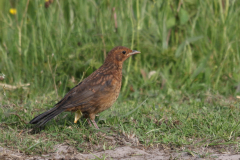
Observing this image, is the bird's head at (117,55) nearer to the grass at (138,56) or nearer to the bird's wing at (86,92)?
the bird's wing at (86,92)

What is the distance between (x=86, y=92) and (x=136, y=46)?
2431mm

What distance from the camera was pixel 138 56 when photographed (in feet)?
22.6

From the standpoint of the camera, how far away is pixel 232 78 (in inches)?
264

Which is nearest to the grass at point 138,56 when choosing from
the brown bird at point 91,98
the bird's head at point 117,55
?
the brown bird at point 91,98

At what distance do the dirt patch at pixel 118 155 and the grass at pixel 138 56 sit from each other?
2.93 feet

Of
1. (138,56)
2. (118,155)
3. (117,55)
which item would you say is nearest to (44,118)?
(118,155)

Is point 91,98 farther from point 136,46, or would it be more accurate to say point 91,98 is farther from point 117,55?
point 136,46

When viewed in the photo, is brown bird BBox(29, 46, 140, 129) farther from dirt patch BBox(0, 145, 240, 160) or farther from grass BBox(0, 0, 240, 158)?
dirt patch BBox(0, 145, 240, 160)

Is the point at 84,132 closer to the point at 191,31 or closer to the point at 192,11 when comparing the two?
the point at 191,31

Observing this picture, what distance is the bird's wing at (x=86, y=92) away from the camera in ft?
15.0

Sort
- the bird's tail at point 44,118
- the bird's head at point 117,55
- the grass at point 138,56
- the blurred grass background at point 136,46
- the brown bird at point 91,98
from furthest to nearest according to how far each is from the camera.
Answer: the blurred grass background at point 136,46
the grass at point 138,56
the bird's head at point 117,55
the brown bird at point 91,98
the bird's tail at point 44,118

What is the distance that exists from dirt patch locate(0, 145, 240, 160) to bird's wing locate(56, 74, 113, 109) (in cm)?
73

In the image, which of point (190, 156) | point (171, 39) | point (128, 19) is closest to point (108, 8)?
point (128, 19)

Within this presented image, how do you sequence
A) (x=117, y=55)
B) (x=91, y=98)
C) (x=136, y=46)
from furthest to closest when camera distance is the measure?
(x=136, y=46), (x=117, y=55), (x=91, y=98)
